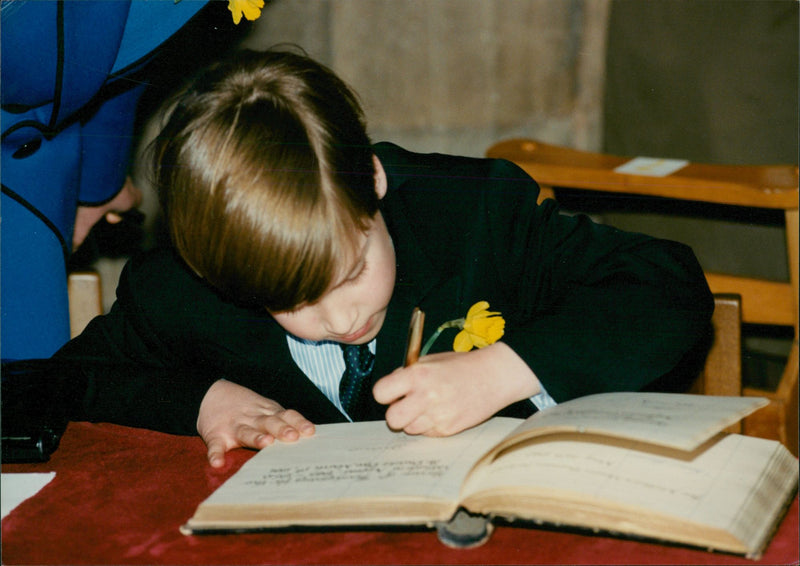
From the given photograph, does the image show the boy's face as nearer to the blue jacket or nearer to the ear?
the ear

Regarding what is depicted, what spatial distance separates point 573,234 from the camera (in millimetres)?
1244

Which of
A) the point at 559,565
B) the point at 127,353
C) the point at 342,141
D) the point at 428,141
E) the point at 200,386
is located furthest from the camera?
the point at 428,141

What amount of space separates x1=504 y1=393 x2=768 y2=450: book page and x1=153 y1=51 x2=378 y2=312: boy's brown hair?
332mm

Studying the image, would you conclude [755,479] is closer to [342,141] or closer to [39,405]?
[342,141]

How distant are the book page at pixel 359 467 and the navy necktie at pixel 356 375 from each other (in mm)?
308

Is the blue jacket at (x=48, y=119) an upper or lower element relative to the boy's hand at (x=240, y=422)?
upper

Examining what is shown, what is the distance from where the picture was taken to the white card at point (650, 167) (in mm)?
2100

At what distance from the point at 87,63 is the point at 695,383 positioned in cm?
113

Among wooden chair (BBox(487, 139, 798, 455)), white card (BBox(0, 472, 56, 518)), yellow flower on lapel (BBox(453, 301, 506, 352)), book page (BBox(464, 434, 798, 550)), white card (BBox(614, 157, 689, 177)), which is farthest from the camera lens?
white card (BBox(614, 157, 689, 177))

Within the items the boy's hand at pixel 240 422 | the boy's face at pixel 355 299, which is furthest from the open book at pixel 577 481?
the boy's face at pixel 355 299

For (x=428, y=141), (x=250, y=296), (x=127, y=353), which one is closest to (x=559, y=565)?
(x=250, y=296)

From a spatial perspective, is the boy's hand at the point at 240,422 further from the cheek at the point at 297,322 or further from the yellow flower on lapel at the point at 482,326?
the yellow flower on lapel at the point at 482,326

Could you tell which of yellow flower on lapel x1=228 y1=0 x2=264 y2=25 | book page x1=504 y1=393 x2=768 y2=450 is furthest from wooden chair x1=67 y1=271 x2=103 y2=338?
book page x1=504 y1=393 x2=768 y2=450

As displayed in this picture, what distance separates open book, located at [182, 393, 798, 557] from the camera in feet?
2.30
